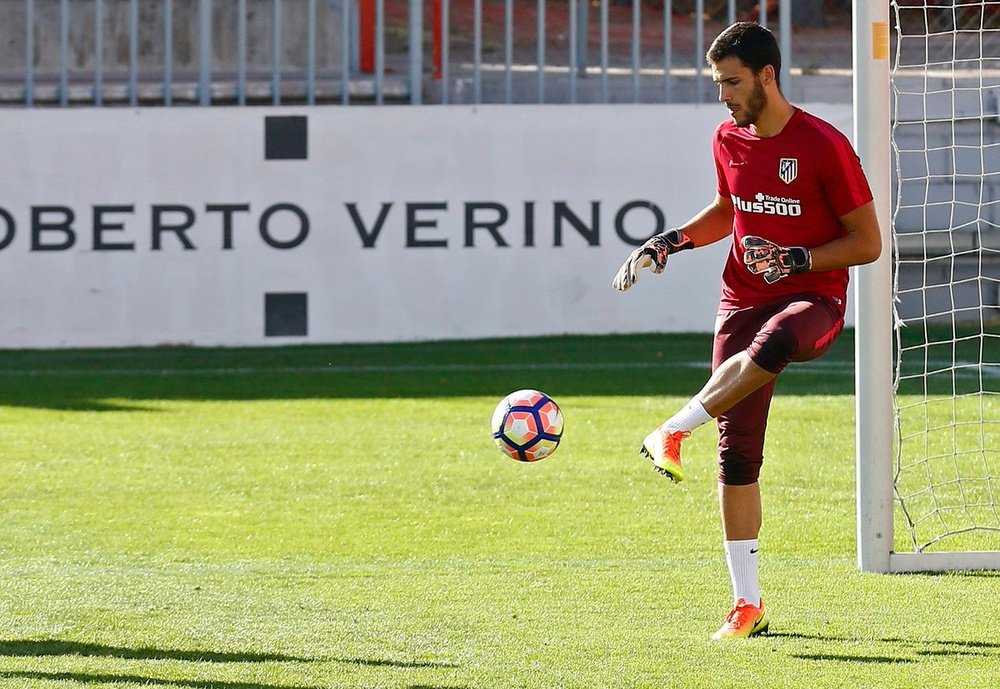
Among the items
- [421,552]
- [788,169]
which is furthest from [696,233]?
[421,552]

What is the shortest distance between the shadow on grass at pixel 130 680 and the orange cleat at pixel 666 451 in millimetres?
1236

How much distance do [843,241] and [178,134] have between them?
35.2 feet

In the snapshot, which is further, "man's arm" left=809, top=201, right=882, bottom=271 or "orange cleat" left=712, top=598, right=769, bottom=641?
"orange cleat" left=712, top=598, right=769, bottom=641

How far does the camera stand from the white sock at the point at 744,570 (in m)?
5.03

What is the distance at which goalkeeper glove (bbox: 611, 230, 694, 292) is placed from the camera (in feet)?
16.7

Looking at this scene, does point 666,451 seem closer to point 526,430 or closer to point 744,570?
point 744,570

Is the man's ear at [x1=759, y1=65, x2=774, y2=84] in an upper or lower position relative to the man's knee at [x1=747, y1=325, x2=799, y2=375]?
upper

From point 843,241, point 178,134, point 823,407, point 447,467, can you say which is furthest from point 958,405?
point 178,134

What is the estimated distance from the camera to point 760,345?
188 inches

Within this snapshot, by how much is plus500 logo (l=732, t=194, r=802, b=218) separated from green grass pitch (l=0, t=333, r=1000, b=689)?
1314 millimetres

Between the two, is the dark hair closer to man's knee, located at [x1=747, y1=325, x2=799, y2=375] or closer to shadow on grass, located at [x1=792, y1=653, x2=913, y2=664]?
man's knee, located at [x1=747, y1=325, x2=799, y2=375]

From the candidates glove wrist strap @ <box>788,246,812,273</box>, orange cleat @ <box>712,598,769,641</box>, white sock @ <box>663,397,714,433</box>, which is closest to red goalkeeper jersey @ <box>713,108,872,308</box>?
glove wrist strap @ <box>788,246,812,273</box>

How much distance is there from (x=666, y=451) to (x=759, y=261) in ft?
2.07

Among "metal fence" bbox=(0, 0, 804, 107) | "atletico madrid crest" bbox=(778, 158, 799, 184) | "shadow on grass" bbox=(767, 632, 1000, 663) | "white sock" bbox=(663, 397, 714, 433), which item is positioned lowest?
"shadow on grass" bbox=(767, 632, 1000, 663)
